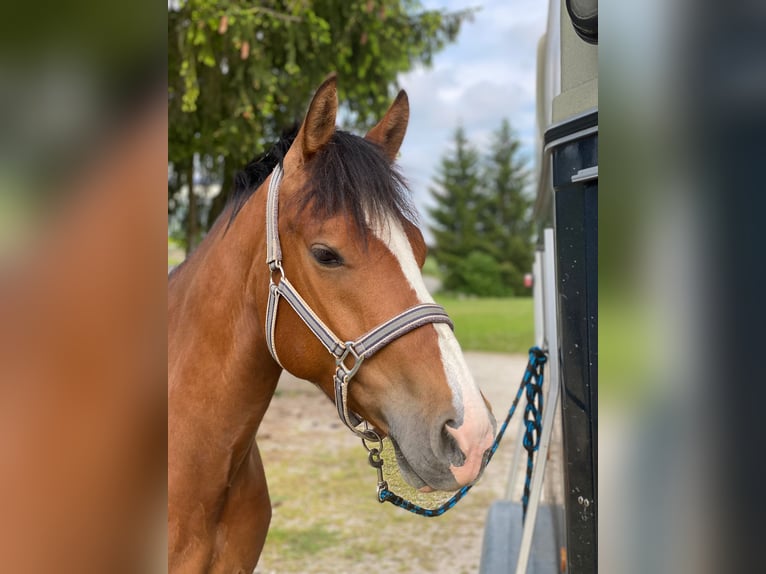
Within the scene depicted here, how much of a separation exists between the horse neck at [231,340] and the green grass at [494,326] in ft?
33.0

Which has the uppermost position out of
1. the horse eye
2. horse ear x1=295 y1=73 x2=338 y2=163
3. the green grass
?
horse ear x1=295 y1=73 x2=338 y2=163

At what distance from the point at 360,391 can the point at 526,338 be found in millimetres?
16117

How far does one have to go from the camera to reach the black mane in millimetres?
1488

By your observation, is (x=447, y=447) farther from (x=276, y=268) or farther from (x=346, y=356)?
(x=276, y=268)

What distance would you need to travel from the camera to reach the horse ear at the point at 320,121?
1.51 meters

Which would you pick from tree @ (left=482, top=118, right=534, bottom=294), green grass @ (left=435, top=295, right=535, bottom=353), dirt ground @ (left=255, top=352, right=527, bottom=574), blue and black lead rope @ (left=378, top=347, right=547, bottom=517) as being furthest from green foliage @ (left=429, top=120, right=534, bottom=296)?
blue and black lead rope @ (left=378, top=347, right=547, bottom=517)

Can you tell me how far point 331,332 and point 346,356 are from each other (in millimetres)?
68

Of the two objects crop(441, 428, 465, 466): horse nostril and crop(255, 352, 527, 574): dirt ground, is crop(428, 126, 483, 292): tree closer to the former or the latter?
crop(255, 352, 527, 574): dirt ground

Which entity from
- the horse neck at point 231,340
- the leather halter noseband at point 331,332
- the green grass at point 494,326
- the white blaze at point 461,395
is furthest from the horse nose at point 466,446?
the green grass at point 494,326

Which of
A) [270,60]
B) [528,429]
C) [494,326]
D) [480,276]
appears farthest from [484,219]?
[528,429]

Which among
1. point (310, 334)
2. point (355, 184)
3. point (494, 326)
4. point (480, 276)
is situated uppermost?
point (355, 184)

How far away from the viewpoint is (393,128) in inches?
72.4

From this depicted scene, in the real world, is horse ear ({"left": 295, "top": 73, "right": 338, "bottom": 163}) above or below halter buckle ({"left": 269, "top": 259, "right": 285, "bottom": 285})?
above
